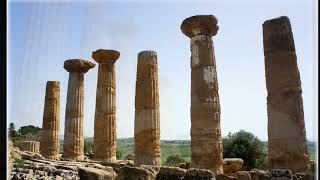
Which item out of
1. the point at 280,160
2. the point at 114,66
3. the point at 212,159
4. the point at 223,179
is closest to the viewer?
the point at 223,179

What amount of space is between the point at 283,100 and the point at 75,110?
1590 centimetres

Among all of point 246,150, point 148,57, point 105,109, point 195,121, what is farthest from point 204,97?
point 246,150

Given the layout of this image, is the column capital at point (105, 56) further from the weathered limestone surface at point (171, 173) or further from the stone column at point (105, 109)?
the weathered limestone surface at point (171, 173)

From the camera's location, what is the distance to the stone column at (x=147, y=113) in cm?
1914

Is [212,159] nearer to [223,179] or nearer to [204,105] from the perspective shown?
[204,105]

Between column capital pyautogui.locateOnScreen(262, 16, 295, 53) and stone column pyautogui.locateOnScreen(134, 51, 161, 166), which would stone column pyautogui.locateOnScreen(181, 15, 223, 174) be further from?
stone column pyautogui.locateOnScreen(134, 51, 161, 166)

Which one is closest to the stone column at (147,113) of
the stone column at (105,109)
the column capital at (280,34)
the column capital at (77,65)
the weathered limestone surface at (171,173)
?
the stone column at (105,109)

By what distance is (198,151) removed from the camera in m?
15.8

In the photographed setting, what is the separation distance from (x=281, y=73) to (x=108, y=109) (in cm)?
1274

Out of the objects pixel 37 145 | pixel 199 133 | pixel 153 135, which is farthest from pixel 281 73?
pixel 37 145

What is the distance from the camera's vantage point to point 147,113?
65.7 ft

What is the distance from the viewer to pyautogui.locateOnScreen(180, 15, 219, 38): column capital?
16562 millimetres

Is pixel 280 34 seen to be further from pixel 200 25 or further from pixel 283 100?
pixel 200 25

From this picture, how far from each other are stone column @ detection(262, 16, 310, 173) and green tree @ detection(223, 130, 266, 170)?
24.0 m
